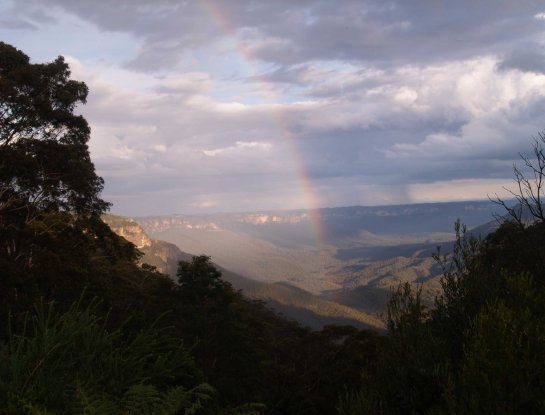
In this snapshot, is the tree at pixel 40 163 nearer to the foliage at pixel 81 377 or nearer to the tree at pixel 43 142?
the tree at pixel 43 142

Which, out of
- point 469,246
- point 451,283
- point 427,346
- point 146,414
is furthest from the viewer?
point 469,246

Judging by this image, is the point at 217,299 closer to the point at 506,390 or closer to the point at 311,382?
the point at 311,382

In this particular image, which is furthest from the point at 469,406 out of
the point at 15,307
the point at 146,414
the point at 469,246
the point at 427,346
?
the point at 15,307

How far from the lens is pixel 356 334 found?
27375mm

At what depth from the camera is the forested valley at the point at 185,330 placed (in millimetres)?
5613

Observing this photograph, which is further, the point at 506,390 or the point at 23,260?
the point at 23,260

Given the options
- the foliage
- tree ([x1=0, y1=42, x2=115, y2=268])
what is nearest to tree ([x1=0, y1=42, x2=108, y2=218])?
tree ([x1=0, y1=42, x2=115, y2=268])

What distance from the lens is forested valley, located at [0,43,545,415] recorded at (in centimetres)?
561

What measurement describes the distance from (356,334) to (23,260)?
18.1 metres

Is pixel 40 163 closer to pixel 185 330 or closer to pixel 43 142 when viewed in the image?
pixel 43 142

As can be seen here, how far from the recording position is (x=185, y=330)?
24.6m

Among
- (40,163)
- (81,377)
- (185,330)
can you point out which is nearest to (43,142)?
(40,163)

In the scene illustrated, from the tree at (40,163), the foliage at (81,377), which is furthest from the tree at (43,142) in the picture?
the foliage at (81,377)

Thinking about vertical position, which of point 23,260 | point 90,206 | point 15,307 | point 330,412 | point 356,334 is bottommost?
point 330,412
